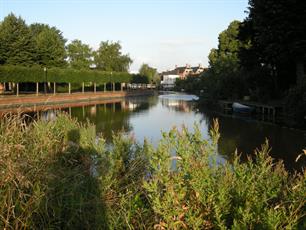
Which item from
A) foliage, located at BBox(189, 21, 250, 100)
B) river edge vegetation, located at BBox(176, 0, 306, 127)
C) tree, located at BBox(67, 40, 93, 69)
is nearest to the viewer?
river edge vegetation, located at BBox(176, 0, 306, 127)

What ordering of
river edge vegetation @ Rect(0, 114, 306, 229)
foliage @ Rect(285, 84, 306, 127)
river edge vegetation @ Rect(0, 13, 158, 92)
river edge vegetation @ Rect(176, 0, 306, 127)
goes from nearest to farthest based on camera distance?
river edge vegetation @ Rect(0, 114, 306, 229), foliage @ Rect(285, 84, 306, 127), river edge vegetation @ Rect(176, 0, 306, 127), river edge vegetation @ Rect(0, 13, 158, 92)

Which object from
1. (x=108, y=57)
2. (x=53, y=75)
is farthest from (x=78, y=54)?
(x=53, y=75)

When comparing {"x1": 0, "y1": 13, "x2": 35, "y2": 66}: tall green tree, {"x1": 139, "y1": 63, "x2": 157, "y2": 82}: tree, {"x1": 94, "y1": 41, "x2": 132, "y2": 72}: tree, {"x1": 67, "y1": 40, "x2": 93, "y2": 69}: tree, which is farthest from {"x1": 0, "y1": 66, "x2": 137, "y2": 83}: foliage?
{"x1": 139, "y1": 63, "x2": 157, "y2": 82}: tree

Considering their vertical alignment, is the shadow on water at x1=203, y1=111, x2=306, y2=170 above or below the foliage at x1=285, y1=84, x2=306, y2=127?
below

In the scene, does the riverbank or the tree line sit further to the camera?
the tree line

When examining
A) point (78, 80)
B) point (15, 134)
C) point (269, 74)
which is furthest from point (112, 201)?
point (78, 80)

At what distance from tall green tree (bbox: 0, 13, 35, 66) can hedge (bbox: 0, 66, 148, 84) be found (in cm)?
315

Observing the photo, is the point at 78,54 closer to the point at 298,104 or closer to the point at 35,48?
the point at 35,48

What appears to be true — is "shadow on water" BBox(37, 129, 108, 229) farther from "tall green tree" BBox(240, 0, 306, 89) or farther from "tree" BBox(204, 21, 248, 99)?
"tree" BBox(204, 21, 248, 99)

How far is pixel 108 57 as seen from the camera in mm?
90188

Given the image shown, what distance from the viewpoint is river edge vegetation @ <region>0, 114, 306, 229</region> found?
3652 millimetres

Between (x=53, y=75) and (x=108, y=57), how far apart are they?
37854 mm

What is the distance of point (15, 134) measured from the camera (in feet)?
22.4

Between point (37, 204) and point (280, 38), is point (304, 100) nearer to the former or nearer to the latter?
point (280, 38)
